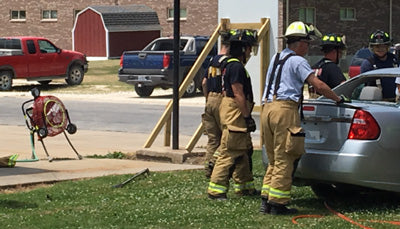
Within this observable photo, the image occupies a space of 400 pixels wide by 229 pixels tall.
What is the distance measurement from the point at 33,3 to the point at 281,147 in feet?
151

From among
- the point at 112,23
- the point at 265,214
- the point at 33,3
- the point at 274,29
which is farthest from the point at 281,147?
the point at 33,3

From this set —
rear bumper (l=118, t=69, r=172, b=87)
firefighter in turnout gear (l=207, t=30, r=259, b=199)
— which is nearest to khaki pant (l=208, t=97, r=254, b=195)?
firefighter in turnout gear (l=207, t=30, r=259, b=199)

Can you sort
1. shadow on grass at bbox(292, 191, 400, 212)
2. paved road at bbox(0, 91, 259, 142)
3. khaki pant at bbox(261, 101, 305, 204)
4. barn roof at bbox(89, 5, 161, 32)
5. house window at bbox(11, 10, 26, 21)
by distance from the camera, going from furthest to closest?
house window at bbox(11, 10, 26, 21) < barn roof at bbox(89, 5, 161, 32) < paved road at bbox(0, 91, 259, 142) < shadow on grass at bbox(292, 191, 400, 212) < khaki pant at bbox(261, 101, 305, 204)

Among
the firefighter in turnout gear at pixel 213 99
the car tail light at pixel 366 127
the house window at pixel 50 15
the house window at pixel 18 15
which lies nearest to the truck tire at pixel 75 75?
the house window at pixel 50 15

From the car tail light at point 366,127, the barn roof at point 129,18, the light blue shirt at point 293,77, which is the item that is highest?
the barn roof at point 129,18

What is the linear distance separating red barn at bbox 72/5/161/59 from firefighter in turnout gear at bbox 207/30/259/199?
38.1 meters

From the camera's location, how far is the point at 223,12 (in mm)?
13812

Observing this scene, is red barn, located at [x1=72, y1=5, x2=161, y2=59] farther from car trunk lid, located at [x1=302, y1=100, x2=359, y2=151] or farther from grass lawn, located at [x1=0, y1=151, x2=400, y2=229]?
car trunk lid, located at [x1=302, y1=100, x2=359, y2=151]

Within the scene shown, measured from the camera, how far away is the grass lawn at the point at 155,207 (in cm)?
778

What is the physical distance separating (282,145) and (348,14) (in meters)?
34.8

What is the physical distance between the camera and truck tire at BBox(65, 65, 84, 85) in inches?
1262

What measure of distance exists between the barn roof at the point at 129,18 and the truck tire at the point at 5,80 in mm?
17069

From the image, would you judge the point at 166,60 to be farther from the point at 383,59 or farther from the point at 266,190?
the point at 266,190

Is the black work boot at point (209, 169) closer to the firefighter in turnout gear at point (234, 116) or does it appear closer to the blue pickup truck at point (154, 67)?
the firefighter in turnout gear at point (234, 116)
